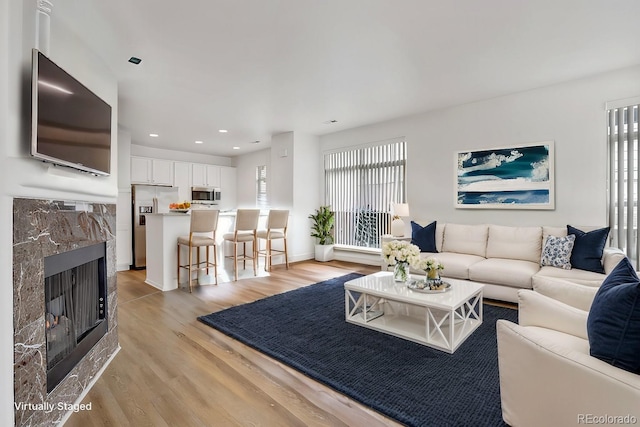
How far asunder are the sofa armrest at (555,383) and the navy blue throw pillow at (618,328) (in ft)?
0.14

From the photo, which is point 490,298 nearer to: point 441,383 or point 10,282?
point 441,383

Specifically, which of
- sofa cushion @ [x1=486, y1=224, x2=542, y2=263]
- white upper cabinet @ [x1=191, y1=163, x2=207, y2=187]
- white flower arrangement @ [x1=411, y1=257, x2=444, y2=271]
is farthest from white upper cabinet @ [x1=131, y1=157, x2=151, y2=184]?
sofa cushion @ [x1=486, y1=224, x2=542, y2=263]

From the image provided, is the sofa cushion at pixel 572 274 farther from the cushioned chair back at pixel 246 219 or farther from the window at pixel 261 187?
the window at pixel 261 187

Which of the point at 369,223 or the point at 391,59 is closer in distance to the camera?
the point at 391,59

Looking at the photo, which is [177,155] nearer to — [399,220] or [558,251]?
[399,220]

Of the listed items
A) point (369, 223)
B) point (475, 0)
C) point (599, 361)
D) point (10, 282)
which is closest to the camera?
point (599, 361)

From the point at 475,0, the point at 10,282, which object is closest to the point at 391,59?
the point at 475,0

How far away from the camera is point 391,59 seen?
3.24m

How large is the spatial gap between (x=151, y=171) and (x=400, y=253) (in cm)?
645

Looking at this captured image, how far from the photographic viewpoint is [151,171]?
724cm

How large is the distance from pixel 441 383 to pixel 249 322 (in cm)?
187

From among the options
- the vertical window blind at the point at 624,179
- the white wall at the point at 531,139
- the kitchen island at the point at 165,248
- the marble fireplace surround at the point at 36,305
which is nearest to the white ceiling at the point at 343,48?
the white wall at the point at 531,139

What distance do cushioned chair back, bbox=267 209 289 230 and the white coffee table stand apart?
267 cm

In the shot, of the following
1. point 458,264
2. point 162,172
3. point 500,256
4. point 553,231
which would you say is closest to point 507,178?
point 553,231
